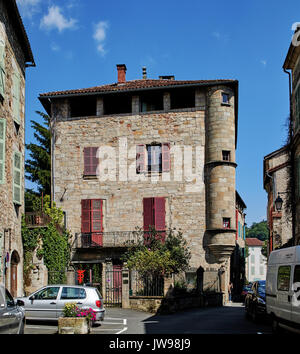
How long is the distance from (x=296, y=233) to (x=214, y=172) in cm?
770

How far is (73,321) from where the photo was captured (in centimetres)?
1342

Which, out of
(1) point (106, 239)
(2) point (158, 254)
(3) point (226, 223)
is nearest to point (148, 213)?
(1) point (106, 239)

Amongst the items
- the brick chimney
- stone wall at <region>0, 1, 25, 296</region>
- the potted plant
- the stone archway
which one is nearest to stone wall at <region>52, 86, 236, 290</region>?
the brick chimney

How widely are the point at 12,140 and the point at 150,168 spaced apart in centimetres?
1030

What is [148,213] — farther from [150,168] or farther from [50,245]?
[50,245]

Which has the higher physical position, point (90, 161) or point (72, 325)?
point (90, 161)

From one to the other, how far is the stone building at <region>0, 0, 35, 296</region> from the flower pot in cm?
611

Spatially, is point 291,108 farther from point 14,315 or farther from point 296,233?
point 14,315

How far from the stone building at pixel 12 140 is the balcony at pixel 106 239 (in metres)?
6.82

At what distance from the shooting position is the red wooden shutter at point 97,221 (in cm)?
2892

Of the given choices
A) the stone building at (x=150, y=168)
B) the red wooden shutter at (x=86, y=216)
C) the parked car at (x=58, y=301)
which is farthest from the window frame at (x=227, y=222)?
the parked car at (x=58, y=301)

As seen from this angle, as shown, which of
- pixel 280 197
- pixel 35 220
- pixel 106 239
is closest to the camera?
pixel 35 220

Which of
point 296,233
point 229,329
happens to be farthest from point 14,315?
point 296,233

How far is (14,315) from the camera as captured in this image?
35.6 ft
